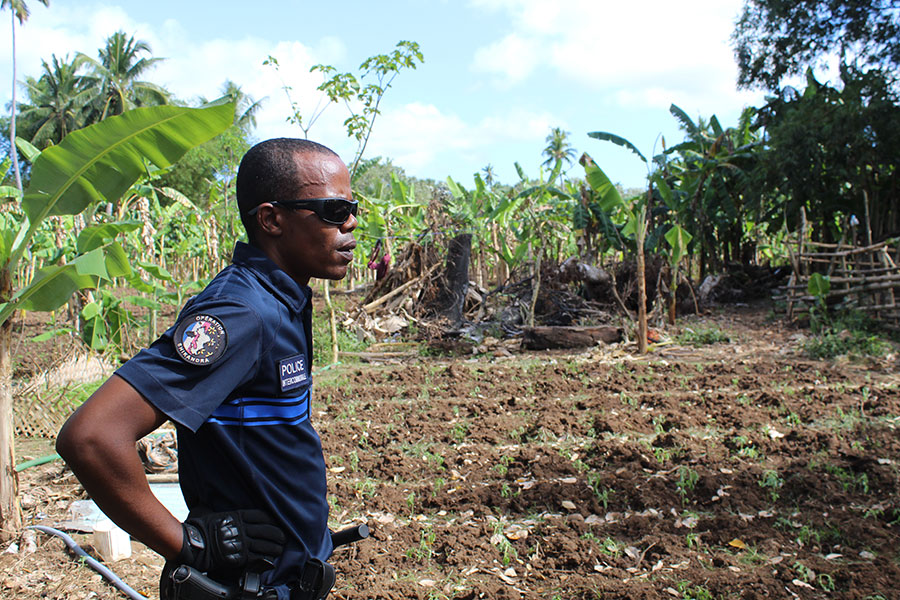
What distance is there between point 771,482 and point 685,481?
0.58 meters

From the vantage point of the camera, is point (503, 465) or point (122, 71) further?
point (122, 71)

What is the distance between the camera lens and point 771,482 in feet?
15.3

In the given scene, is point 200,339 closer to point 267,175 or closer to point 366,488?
point 267,175

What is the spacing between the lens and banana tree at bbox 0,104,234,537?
116 inches

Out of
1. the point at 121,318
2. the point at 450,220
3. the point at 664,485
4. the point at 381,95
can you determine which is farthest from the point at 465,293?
the point at 664,485

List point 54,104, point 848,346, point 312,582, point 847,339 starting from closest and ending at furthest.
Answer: point 312,582 → point 848,346 → point 847,339 → point 54,104

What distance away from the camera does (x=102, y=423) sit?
125cm

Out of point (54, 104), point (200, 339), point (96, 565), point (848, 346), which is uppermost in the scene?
point (54, 104)

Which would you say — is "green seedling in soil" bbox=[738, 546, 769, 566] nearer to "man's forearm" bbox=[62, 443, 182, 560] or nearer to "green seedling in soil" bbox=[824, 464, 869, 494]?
"green seedling in soil" bbox=[824, 464, 869, 494]

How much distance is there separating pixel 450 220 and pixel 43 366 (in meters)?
8.74

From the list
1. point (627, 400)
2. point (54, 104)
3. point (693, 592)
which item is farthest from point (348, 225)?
point (54, 104)

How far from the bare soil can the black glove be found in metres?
2.06

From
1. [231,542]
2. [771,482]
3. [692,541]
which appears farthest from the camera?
[771,482]

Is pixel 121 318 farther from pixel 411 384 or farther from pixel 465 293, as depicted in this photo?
pixel 465 293
